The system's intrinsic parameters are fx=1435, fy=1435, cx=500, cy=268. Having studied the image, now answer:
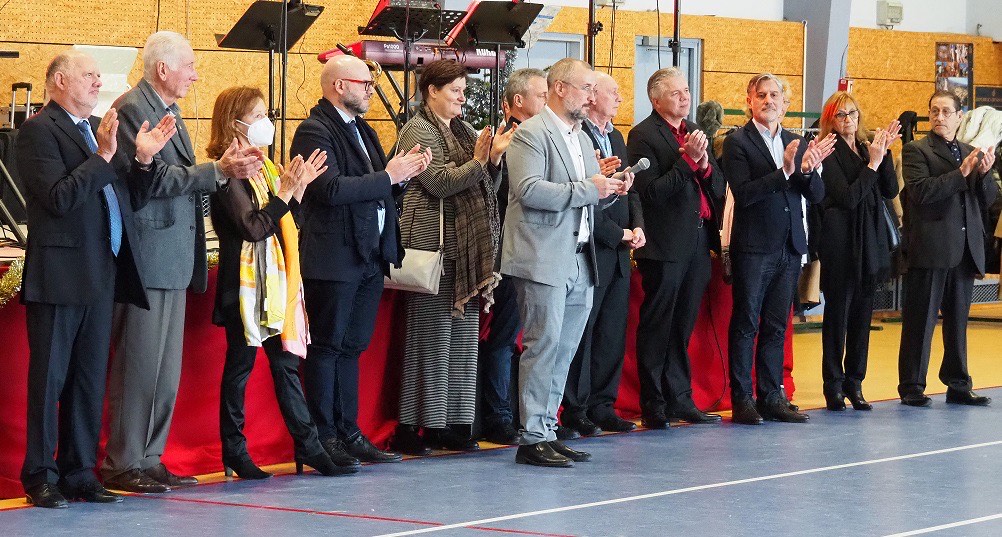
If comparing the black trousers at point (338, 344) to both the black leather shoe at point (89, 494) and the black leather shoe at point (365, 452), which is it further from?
the black leather shoe at point (89, 494)

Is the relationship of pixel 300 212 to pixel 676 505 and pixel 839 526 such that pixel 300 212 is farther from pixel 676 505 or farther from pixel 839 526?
pixel 839 526

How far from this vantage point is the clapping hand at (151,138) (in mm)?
4340

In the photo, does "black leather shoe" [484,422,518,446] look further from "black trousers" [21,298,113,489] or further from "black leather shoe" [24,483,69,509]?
"black leather shoe" [24,483,69,509]

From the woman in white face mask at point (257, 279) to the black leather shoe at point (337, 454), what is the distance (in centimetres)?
9

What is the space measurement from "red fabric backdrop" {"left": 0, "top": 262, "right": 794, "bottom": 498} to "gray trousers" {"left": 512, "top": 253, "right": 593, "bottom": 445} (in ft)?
2.11

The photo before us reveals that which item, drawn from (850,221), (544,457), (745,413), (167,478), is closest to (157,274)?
(167,478)

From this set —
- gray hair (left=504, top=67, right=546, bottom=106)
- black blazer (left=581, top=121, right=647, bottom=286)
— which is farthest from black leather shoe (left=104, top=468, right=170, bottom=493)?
gray hair (left=504, top=67, right=546, bottom=106)

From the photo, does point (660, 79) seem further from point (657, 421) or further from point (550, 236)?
point (657, 421)

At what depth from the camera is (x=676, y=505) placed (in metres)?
4.44

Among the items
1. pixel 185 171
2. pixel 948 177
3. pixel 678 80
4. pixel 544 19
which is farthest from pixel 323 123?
pixel 544 19

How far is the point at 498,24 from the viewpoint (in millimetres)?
7910

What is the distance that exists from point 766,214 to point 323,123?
2090 mm

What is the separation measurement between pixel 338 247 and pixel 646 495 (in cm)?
136

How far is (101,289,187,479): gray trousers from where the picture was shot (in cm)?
460
